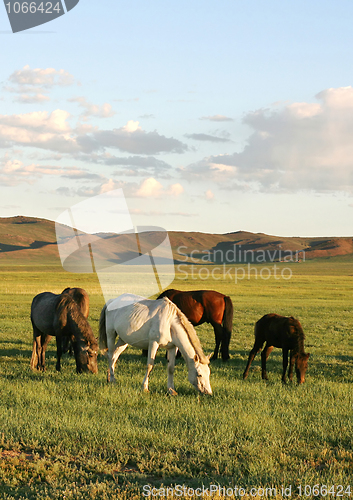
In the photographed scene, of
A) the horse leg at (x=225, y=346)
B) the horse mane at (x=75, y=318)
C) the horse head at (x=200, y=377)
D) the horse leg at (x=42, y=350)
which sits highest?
the horse mane at (x=75, y=318)

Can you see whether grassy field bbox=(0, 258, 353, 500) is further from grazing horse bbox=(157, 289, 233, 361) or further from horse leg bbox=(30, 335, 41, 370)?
grazing horse bbox=(157, 289, 233, 361)

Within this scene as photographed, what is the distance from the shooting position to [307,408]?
7.77 m

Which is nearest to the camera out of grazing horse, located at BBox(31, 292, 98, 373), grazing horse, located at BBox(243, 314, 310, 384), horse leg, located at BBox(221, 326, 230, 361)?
grazing horse, located at BBox(243, 314, 310, 384)

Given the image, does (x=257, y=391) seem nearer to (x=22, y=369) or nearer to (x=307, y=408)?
(x=307, y=408)

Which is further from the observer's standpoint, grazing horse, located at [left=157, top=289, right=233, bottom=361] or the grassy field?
grazing horse, located at [left=157, top=289, right=233, bottom=361]

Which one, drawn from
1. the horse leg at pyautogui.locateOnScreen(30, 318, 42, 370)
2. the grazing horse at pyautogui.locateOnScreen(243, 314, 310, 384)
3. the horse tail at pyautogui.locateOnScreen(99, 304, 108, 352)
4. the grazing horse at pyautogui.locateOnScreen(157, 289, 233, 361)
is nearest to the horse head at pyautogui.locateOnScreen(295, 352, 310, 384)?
the grazing horse at pyautogui.locateOnScreen(243, 314, 310, 384)

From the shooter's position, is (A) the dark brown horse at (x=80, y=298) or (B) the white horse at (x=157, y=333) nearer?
(B) the white horse at (x=157, y=333)

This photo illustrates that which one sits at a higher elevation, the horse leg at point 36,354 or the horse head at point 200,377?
the horse head at point 200,377

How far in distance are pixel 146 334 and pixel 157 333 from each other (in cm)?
45

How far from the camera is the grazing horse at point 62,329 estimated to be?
10703mm

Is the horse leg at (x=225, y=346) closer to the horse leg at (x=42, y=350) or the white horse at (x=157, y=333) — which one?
the white horse at (x=157, y=333)

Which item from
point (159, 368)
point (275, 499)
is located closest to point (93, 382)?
point (159, 368)

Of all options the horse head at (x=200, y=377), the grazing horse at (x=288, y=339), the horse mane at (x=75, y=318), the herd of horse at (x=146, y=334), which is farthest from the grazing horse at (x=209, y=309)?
the horse head at (x=200, y=377)

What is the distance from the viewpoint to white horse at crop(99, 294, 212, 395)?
8609 mm
